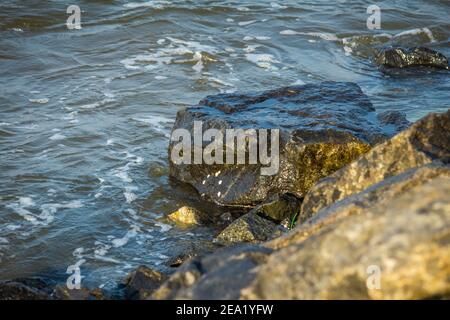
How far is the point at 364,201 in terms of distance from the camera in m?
3.49

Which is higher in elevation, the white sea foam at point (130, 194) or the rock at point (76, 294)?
the rock at point (76, 294)

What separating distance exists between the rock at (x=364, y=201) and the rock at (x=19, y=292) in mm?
1473

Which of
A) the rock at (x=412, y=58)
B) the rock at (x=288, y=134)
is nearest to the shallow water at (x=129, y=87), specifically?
the rock at (x=412, y=58)

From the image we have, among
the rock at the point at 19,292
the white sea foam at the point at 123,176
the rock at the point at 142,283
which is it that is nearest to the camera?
the rock at the point at 19,292

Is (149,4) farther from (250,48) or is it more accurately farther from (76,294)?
(76,294)

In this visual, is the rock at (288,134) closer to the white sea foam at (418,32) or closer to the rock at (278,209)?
the rock at (278,209)

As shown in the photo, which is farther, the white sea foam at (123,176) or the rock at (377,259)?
the white sea foam at (123,176)

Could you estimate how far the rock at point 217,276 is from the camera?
10.0ft

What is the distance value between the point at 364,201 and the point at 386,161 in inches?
35.3

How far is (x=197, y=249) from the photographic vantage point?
5203 millimetres

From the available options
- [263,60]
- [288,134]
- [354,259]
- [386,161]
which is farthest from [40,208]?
[263,60]

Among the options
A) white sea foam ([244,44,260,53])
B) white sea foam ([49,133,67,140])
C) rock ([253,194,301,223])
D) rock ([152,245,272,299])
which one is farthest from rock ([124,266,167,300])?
white sea foam ([244,44,260,53])

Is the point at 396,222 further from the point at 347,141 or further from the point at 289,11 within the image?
the point at 289,11

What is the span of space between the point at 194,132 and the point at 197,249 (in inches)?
61.0
